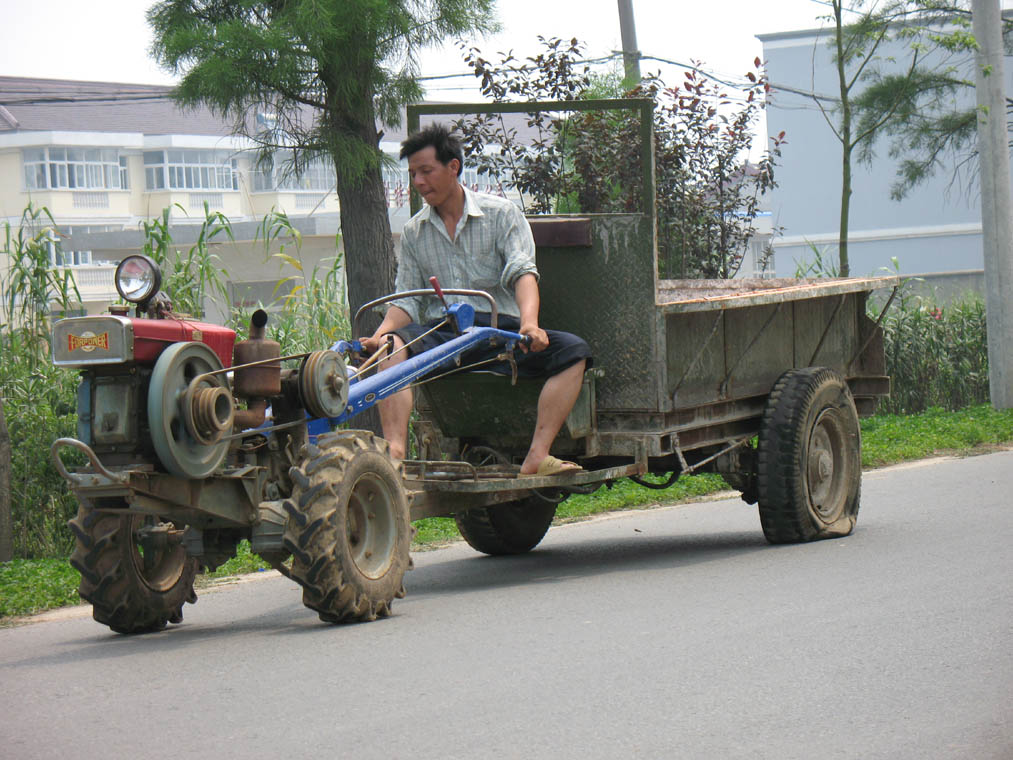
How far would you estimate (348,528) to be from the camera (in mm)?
6410

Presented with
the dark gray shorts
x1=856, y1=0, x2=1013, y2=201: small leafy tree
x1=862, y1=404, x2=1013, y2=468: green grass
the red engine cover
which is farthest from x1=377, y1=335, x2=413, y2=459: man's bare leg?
x1=856, y1=0, x2=1013, y2=201: small leafy tree

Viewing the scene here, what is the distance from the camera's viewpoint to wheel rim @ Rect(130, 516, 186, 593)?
6.55m

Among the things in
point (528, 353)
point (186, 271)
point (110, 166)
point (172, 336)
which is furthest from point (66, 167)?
point (172, 336)

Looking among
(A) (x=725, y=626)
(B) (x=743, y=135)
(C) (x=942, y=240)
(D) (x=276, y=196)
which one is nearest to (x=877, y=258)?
(C) (x=942, y=240)

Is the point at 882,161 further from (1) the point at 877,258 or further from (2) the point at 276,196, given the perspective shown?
(2) the point at 276,196

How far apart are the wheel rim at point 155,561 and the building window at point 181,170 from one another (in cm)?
4820

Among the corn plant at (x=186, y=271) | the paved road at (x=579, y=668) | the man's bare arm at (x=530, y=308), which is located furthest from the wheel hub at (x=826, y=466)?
the corn plant at (x=186, y=271)

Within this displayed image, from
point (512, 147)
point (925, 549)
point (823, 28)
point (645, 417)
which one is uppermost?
point (823, 28)

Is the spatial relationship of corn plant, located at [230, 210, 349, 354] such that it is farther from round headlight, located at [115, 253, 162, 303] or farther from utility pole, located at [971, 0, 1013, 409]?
utility pole, located at [971, 0, 1013, 409]

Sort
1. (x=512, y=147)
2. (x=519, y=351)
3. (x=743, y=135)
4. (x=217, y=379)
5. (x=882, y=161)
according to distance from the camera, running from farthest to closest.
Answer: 1. (x=882, y=161)
2. (x=743, y=135)
3. (x=512, y=147)
4. (x=519, y=351)
5. (x=217, y=379)

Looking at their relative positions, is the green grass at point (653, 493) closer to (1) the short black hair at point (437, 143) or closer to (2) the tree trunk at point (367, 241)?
(2) the tree trunk at point (367, 241)

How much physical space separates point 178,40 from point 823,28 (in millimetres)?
12479

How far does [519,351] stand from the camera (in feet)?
25.3

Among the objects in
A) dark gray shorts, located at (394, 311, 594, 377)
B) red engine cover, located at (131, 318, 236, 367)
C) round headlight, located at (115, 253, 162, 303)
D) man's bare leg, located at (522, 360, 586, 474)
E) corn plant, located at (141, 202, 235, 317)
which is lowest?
man's bare leg, located at (522, 360, 586, 474)
